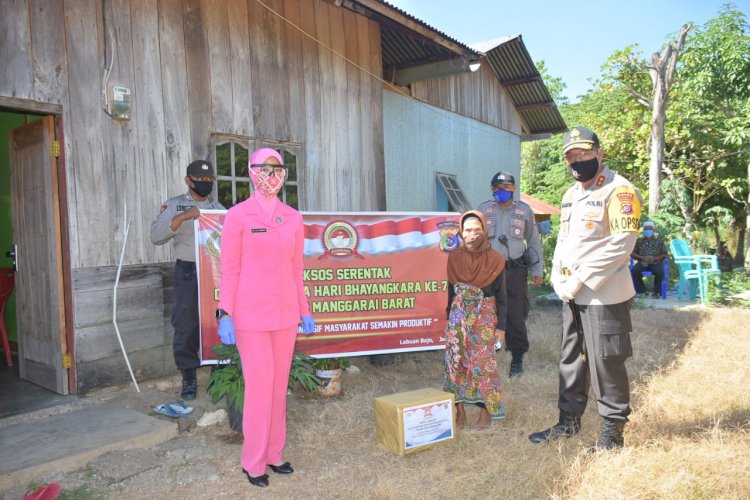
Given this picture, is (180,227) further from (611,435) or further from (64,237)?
(611,435)

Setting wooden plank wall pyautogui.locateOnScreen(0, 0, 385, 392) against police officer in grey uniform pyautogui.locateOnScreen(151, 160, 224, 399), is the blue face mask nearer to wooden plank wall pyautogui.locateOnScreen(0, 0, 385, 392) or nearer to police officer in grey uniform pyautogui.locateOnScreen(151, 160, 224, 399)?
wooden plank wall pyautogui.locateOnScreen(0, 0, 385, 392)

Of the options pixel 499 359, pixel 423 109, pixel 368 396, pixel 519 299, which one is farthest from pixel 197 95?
pixel 423 109

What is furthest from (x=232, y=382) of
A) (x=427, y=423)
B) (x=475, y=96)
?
(x=475, y=96)

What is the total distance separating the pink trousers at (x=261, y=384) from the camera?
3.26m

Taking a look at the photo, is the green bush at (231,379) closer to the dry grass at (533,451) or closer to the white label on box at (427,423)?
the dry grass at (533,451)

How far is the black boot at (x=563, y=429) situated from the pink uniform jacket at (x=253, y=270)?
1928 mm

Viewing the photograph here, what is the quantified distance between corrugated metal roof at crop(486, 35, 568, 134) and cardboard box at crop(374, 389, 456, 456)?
8550mm

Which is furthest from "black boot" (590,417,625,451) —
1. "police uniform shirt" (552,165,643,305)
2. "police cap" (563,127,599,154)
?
"police cap" (563,127,599,154)

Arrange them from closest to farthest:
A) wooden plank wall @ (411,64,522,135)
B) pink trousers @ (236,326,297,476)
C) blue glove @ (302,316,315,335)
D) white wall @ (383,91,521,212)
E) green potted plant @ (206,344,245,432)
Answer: pink trousers @ (236,326,297,476) < blue glove @ (302,316,315,335) < green potted plant @ (206,344,245,432) < white wall @ (383,91,521,212) < wooden plank wall @ (411,64,522,135)

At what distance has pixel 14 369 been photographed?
19.1 ft

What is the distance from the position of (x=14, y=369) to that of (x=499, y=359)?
16.9ft

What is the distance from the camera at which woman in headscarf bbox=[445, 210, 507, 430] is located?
4.14 metres

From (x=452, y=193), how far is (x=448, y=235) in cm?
457

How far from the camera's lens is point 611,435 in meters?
3.55
